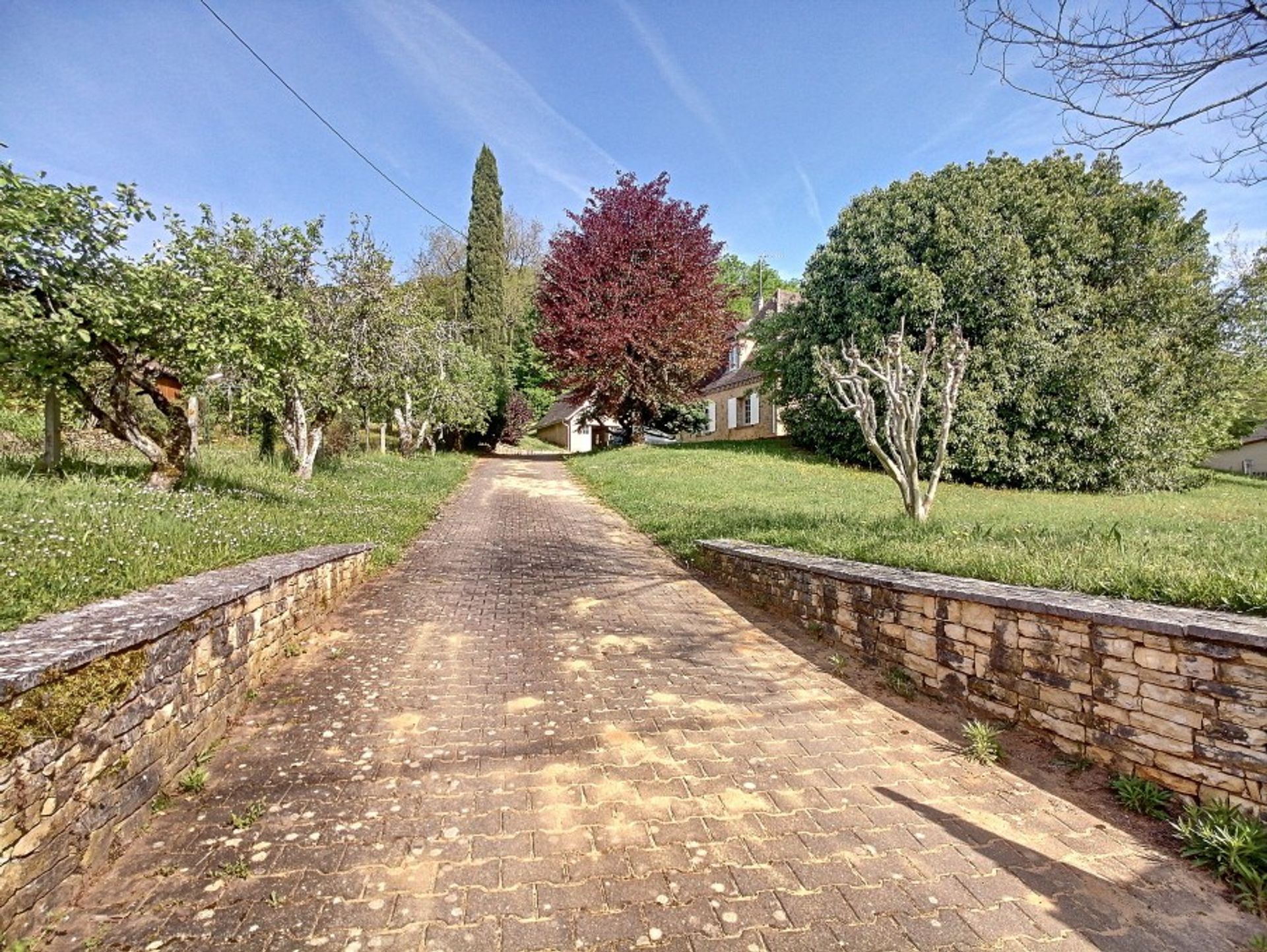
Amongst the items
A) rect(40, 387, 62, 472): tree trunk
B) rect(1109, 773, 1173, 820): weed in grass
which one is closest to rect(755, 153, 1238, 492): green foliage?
rect(1109, 773, 1173, 820): weed in grass

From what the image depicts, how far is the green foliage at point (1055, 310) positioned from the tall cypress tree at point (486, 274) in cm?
1735

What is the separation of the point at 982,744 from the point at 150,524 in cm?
586

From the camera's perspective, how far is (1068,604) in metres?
3.04

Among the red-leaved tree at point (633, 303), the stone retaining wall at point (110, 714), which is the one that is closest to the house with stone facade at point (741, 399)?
the red-leaved tree at point (633, 303)

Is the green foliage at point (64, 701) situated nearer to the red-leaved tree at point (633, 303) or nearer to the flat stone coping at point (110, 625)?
the flat stone coping at point (110, 625)

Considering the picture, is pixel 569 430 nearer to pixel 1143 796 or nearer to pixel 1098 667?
pixel 1098 667

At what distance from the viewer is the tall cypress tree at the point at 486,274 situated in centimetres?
2836

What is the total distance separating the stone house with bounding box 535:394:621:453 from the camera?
31564 millimetres

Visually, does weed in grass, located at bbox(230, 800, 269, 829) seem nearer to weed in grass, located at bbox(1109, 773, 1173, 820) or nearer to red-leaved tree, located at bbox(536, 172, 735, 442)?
weed in grass, located at bbox(1109, 773, 1173, 820)

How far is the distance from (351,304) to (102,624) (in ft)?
29.8

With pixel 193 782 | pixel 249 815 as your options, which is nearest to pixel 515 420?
pixel 193 782

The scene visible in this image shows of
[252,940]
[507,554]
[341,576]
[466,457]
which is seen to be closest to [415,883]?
[252,940]

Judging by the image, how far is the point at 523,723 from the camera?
133 inches

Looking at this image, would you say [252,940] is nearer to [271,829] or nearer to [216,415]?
[271,829]
